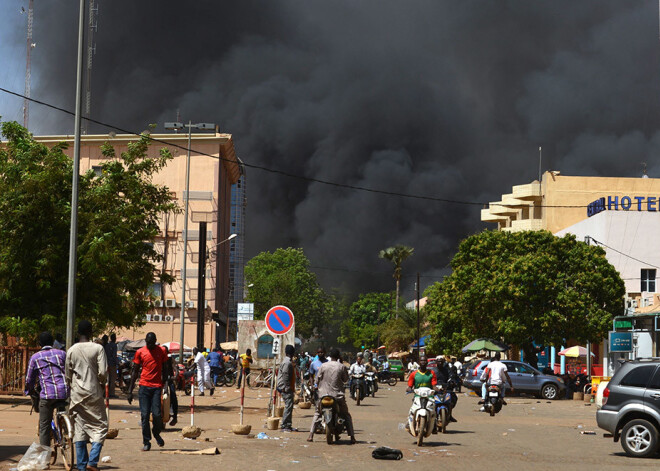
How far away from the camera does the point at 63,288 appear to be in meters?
26.3

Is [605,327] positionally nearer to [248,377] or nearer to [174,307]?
[248,377]

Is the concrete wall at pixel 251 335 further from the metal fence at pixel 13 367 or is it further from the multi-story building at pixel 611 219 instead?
the metal fence at pixel 13 367

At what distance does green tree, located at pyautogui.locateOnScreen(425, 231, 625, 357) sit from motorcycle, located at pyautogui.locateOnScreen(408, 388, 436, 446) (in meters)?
34.3

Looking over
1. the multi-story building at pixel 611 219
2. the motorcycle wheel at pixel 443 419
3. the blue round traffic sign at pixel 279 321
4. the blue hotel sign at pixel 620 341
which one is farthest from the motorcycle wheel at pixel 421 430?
the multi-story building at pixel 611 219

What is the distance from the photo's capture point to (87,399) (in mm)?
11312

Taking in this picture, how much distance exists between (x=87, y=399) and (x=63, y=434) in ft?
3.45

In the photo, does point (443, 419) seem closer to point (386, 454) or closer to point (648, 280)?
point (386, 454)

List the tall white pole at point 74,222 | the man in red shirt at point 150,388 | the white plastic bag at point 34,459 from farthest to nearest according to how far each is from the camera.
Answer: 1. the tall white pole at point 74,222
2. the man in red shirt at point 150,388
3. the white plastic bag at point 34,459

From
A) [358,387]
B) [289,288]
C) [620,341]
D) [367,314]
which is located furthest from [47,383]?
[367,314]

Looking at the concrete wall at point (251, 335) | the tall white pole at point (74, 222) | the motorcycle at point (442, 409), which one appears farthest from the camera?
the concrete wall at point (251, 335)

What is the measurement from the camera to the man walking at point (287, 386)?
1995cm

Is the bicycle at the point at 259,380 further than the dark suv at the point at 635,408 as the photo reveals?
Yes

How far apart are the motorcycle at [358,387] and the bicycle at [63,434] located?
21.6 m

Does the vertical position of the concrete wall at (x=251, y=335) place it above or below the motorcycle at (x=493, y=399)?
above
